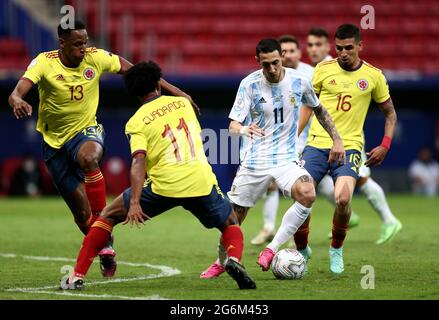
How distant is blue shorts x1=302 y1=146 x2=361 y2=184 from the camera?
10023mm

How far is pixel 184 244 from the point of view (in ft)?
42.9

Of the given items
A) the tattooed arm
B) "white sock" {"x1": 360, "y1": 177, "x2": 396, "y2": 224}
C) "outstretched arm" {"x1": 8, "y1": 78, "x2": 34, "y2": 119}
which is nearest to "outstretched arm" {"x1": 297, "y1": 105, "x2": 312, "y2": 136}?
the tattooed arm

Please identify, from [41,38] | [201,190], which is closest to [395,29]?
[41,38]

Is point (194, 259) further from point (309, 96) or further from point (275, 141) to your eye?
point (309, 96)

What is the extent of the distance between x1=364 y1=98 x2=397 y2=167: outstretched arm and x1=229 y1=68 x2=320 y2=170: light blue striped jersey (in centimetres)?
79

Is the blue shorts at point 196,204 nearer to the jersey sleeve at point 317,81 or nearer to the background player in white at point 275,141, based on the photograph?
the background player in white at point 275,141

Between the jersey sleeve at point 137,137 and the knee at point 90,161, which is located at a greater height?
the jersey sleeve at point 137,137

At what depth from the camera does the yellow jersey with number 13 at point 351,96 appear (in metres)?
10.3

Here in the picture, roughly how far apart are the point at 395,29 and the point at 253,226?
37.6 ft

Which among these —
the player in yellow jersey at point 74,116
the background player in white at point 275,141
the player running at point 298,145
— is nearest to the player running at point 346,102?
the background player in white at point 275,141

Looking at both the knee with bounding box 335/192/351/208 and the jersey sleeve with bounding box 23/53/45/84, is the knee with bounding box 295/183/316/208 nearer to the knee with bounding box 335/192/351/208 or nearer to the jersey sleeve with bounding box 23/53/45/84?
the knee with bounding box 335/192/351/208

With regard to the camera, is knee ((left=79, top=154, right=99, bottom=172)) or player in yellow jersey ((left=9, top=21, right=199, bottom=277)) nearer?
knee ((left=79, top=154, right=99, bottom=172))

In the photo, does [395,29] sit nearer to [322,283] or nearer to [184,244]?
[184,244]

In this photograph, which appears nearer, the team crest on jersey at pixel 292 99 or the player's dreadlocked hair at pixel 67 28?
the team crest on jersey at pixel 292 99
